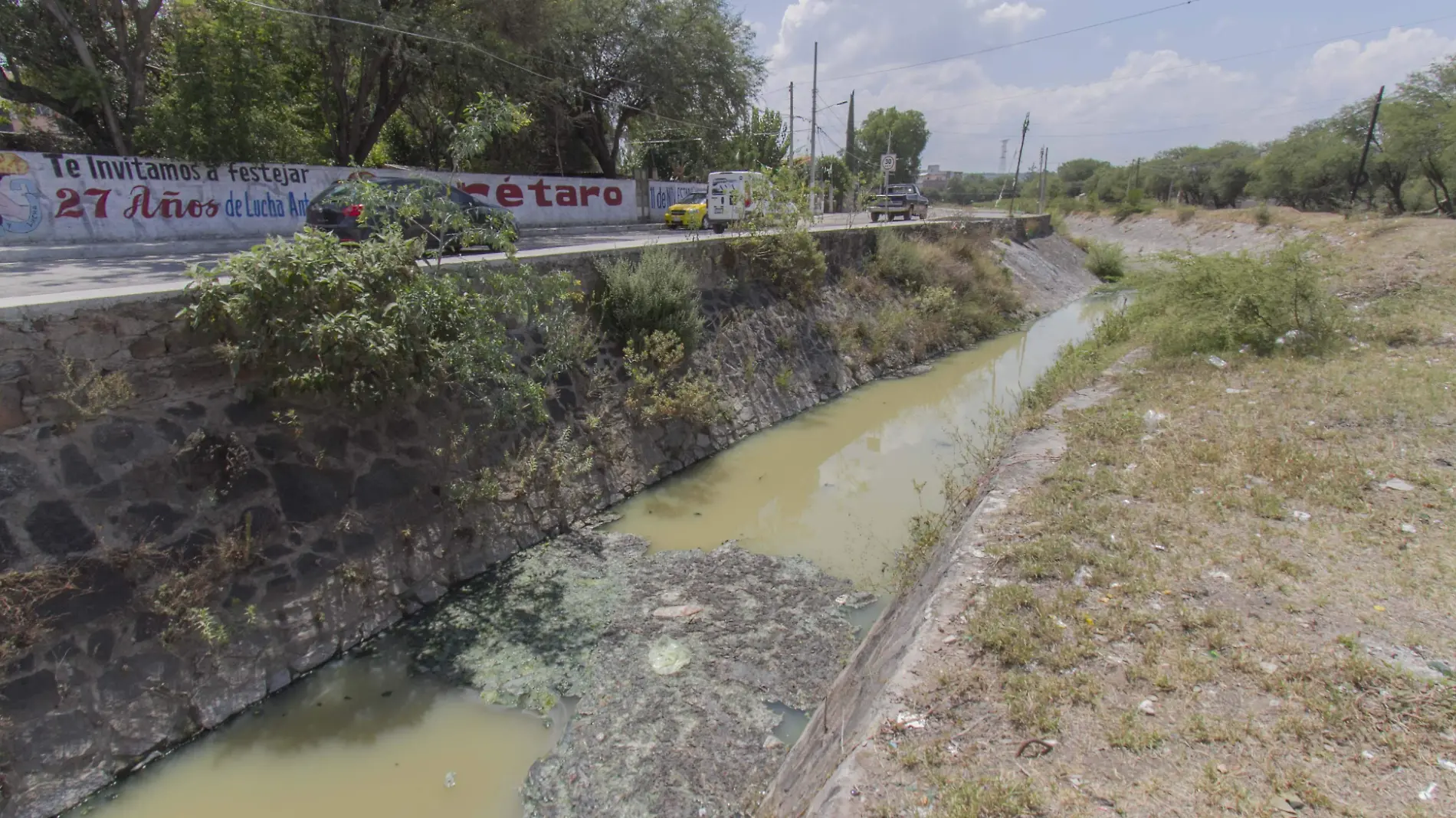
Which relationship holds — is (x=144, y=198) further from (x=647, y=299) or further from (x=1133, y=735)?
(x=1133, y=735)

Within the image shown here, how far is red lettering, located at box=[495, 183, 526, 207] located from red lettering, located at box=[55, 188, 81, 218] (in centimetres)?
970

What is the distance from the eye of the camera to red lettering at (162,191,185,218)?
45.8ft

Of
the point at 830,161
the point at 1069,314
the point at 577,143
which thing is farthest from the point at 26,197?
the point at 830,161

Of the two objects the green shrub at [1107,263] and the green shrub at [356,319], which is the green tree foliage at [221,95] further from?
the green shrub at [1107,263]

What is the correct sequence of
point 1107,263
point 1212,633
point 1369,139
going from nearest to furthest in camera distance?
point 1212,633
point 1107,263
point 1369,139

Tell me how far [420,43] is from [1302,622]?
2123cm

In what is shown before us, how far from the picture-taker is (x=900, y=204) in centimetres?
3200

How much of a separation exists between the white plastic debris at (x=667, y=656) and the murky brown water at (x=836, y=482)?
6.06 ft

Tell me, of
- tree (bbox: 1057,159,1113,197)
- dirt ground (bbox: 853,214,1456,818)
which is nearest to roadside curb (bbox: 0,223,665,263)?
dirt ground (bbox: 853,214,1456,818)

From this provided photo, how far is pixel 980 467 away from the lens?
8570mm

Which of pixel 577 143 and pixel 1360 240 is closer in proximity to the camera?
pixel 1360 240

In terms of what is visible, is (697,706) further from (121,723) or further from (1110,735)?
(121,723)

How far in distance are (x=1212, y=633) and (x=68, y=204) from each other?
57.8 ft

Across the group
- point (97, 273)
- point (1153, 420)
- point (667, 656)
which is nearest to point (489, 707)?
point (667, 656)
